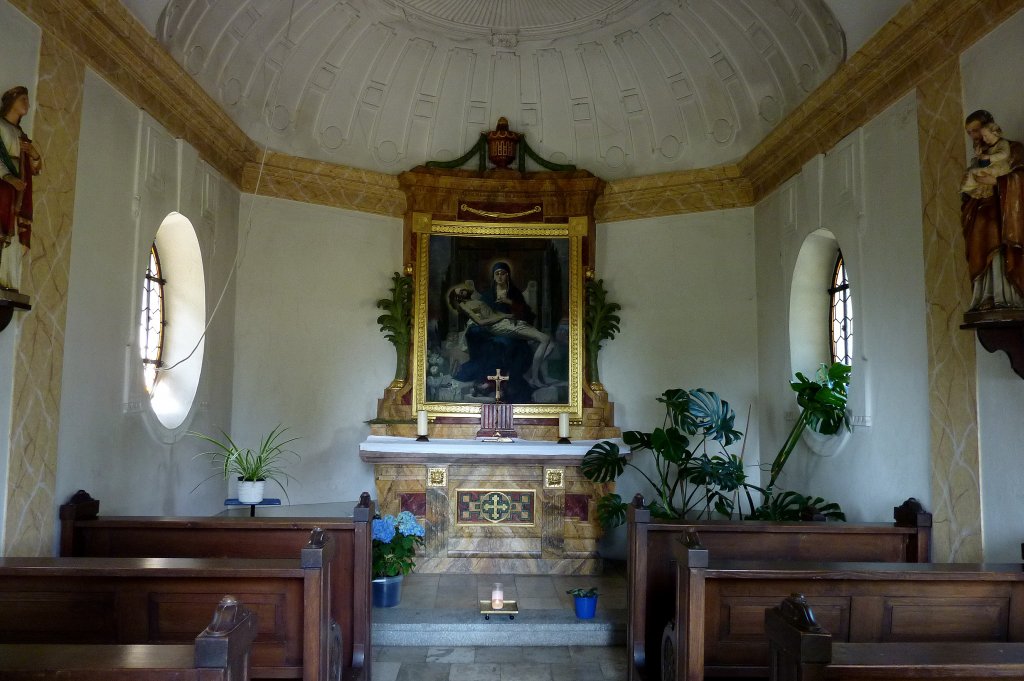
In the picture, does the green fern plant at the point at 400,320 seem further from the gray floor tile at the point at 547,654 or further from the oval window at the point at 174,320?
the gray floor tile at the point at 547,654

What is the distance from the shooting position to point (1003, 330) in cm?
410

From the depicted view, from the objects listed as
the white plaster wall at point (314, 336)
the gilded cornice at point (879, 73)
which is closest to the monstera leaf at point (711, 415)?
the gilded cornice at point (879, 73)

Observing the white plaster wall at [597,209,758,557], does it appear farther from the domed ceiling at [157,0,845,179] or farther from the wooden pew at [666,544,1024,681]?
the wooden pew at [666,544,1024,681]

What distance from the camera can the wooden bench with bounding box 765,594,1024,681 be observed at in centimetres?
220

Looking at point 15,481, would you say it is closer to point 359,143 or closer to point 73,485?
point 73,485

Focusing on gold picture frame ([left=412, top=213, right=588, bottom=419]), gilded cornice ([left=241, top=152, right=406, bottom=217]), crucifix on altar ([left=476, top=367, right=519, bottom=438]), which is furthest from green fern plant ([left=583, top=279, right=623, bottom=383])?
gilded cornice ([left=241, top=152, right=406, bottom=217])

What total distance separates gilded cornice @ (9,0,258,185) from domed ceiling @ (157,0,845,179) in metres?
0.41

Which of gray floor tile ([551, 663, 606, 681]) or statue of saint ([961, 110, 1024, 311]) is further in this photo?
gray floor tile ([551, 663, 606, 681])

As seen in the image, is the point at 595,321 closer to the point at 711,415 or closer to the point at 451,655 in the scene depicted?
the point at 711,415

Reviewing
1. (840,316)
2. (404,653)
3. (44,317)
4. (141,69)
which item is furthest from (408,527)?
(840,316)

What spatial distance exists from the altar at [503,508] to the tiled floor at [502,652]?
10.5 inches

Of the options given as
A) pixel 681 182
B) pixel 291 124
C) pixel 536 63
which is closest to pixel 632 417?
pixel 681 182

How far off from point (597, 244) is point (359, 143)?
2.82 metres

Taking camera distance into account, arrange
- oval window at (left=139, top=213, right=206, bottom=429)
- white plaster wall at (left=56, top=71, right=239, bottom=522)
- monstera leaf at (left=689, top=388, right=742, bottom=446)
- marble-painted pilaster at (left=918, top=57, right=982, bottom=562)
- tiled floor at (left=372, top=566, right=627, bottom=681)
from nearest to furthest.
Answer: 1. marble-painted pilaster at (left=918, top=57, right=982, bottom=562)
2. white plaster wall at (left=56, top=71, right=239, bottom=522)
3. tiled floor at (left=372, top=566, right=627, bottom=681)
4. monstera leaf at (left=689, top=388, right=742, bottom=446)
5. oval window at (left=139, top=213, right=206, bottom=429)
